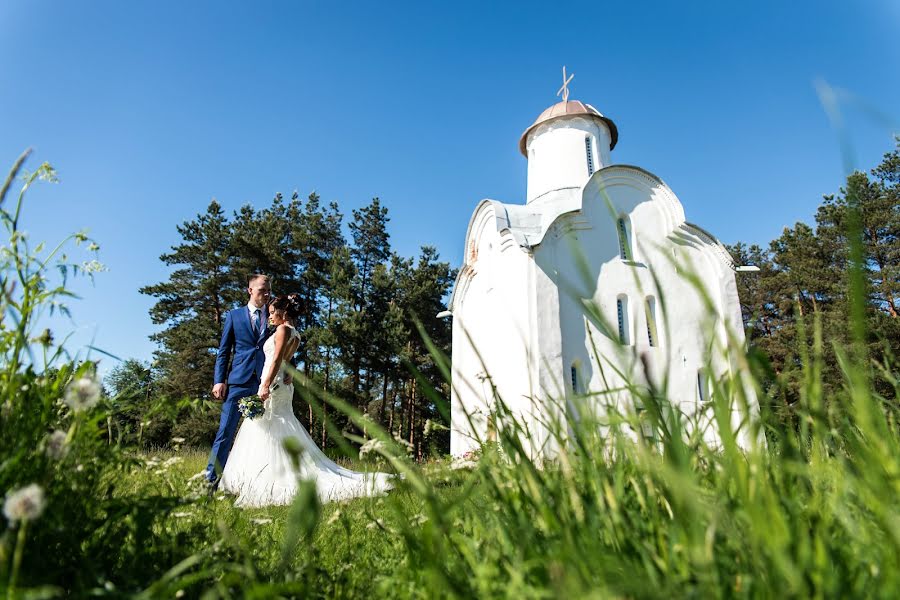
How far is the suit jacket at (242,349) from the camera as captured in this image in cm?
524

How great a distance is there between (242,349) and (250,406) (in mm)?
758

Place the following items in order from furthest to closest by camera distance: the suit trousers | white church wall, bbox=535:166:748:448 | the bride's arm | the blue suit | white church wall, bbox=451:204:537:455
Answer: white church wall, bbox=451:204:537:455 → white church wall, bbox=535:166:748:448 → the blue suit → the bride's arm → the suit trousers

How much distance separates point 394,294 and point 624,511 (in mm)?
27455

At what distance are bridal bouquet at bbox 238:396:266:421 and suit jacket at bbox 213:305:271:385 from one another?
13.5 inches

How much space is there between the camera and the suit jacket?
206 inches

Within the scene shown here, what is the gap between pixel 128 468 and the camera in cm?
137

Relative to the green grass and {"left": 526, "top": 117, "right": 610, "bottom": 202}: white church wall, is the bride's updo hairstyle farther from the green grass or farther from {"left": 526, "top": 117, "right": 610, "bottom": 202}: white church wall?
{"left": 526, "top": 117, "right": 610, "bottom": 202}: white church wall

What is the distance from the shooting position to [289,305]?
553 cm

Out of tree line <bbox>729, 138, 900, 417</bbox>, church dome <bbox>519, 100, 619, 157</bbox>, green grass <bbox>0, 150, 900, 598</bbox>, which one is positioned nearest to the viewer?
green grass <bbox>0, 150, 900, 598</bbox>

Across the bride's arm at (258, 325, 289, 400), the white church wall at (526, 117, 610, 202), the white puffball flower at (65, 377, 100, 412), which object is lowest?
the white puffball flower at (65, 377, 100, 412)

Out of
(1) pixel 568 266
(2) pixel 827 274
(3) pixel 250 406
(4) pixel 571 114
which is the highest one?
(4) pixel 571 114

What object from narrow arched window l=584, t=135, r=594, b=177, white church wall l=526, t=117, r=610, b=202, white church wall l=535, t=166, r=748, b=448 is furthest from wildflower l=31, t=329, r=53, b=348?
narrow arched window l=584, t=135, r=594, b=177

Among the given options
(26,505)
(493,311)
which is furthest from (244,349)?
(493,311)

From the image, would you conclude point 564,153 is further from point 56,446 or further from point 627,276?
point 56,446
